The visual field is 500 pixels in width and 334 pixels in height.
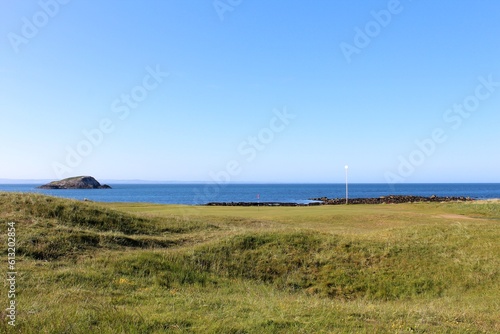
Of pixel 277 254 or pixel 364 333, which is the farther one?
pixel 277 254

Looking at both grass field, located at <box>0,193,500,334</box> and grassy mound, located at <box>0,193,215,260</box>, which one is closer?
grass field, located at <box>0,193,500,334</box>

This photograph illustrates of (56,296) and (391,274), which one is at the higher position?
(56,296)

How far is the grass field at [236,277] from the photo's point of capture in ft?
25.6

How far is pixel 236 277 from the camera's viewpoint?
15062 mm

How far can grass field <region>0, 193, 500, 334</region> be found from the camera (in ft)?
25.6

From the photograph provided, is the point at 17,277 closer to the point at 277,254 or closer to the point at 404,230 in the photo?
the point at 277,254

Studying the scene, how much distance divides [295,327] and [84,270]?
7.72 metres

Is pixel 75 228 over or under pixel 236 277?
over

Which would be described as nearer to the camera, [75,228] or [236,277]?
[236,277]

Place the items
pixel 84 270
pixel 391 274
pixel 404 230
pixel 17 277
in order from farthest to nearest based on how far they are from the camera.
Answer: pixel 404 230
pixel 391 274
pixel 84 270
pixel 17 277

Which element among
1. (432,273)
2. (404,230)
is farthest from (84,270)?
(404,230)

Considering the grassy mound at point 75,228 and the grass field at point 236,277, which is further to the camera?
the grassy mound at point 75,228

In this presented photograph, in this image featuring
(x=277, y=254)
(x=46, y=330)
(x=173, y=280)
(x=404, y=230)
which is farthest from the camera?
(x=404, y=230)

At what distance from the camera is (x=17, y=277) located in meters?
10.9
